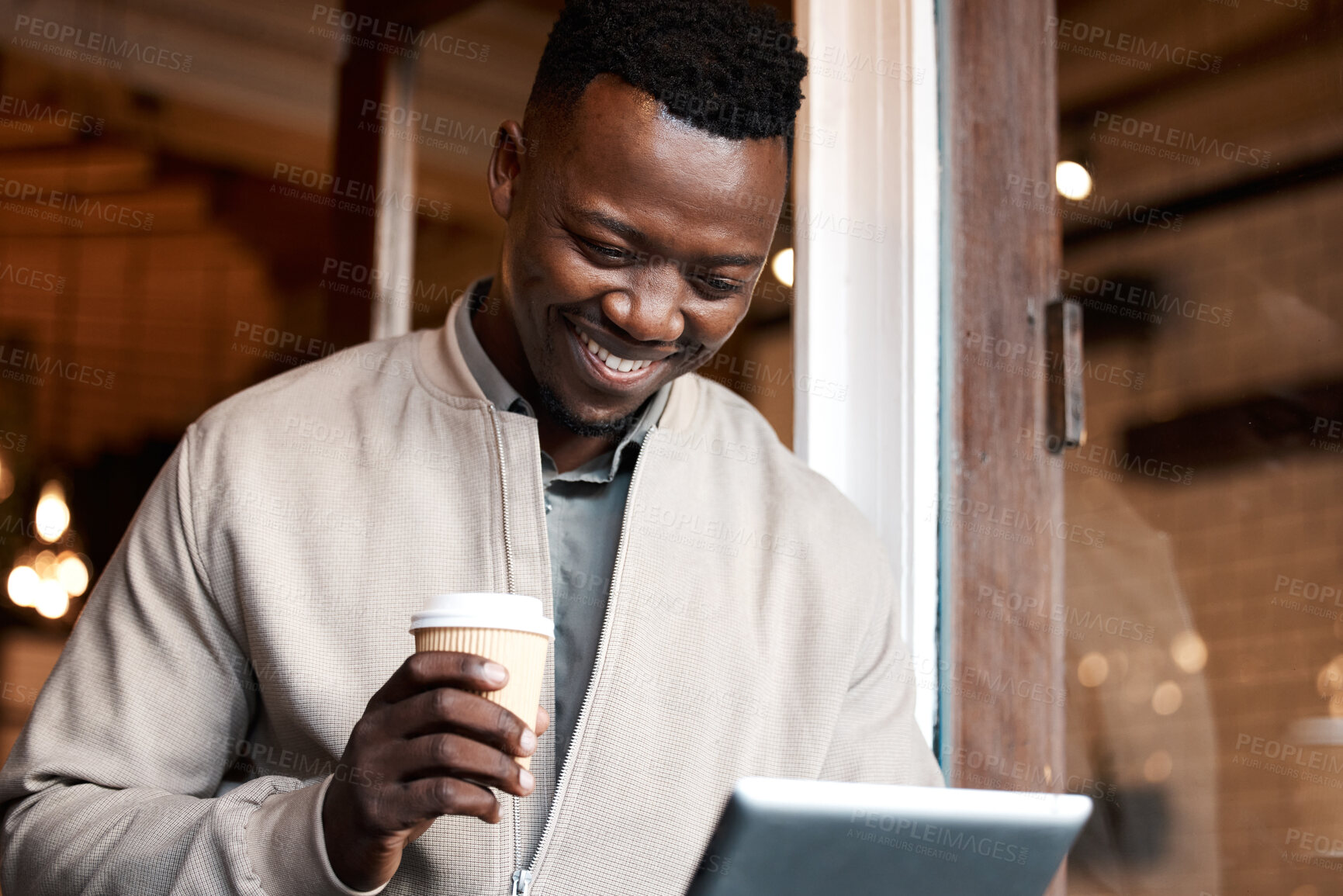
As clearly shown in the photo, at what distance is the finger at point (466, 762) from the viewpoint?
1.15m

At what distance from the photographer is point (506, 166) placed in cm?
181

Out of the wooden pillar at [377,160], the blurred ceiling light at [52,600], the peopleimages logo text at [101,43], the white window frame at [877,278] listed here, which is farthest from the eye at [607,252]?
the blurred ceiling light at [52,600]

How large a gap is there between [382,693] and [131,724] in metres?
0.51

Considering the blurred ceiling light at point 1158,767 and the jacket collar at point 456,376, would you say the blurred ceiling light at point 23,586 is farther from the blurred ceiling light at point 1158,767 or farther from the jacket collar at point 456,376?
the blurred ceiling light at point 1158,767

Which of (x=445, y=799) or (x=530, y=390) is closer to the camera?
(x=445, y=799)

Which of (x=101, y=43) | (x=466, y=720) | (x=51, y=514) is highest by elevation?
(x=101, y=43)

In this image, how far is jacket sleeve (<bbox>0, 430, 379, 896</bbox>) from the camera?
1335 millimetres

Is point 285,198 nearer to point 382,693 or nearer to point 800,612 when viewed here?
point 800,612

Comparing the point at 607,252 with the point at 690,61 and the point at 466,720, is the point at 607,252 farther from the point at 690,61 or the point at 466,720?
the point at 466,720

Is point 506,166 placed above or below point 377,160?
below

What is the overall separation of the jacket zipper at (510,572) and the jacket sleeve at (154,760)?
275 millimetres

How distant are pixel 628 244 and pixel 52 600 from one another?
15.8 feet

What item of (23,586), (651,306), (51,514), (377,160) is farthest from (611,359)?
(23,586)

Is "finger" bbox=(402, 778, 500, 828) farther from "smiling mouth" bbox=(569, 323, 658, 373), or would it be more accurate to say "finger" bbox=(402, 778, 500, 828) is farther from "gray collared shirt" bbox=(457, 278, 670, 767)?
"smiling mouth" bbox=(569, 323, 658, 373)
